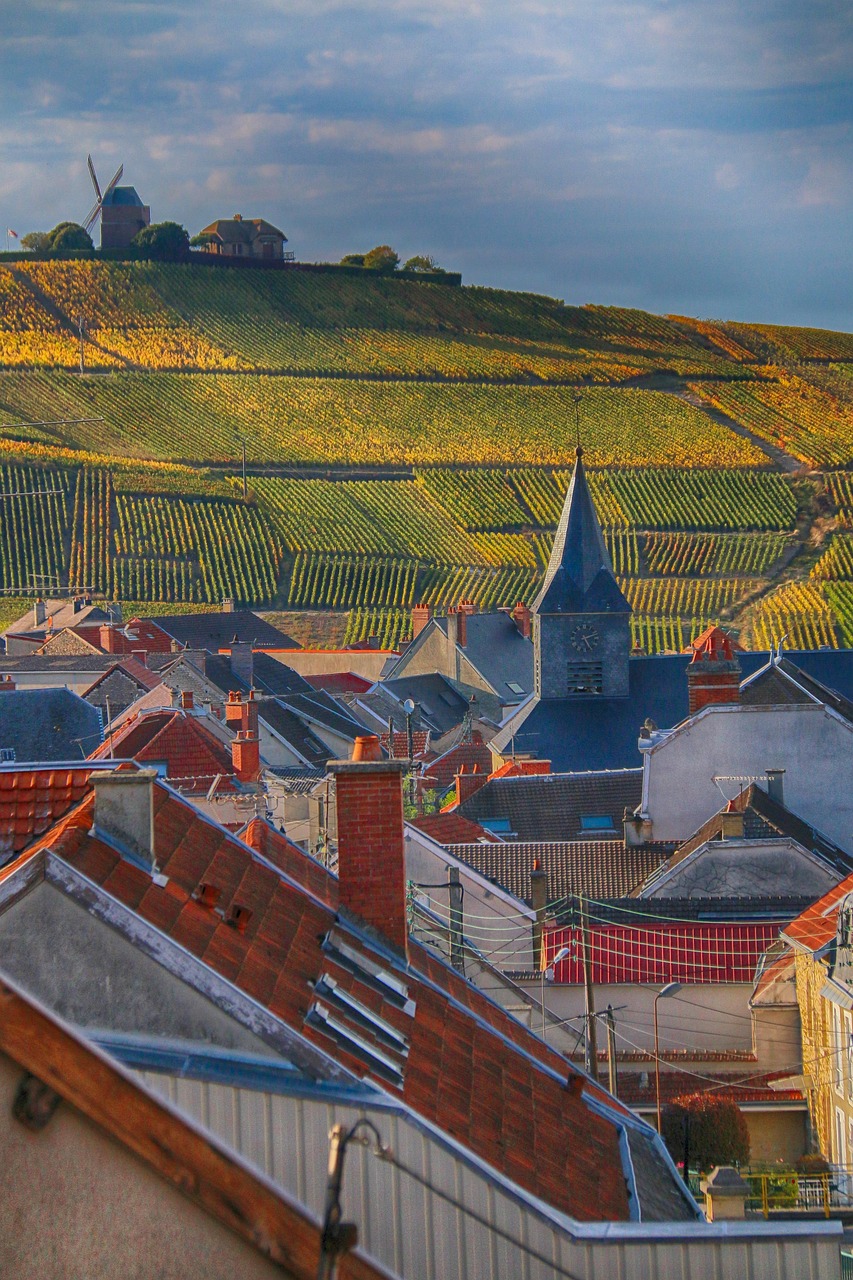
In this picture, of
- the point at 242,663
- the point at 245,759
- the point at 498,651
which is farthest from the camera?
the point at 498,651

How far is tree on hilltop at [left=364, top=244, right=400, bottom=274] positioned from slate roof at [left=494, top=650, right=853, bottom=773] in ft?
414

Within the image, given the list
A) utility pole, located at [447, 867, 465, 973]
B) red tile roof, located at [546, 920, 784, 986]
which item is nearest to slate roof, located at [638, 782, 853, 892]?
red tile roof, located at [546, 920, 784, 986]

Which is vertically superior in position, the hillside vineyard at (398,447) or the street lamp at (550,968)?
the hillside vineyard at (398,447)

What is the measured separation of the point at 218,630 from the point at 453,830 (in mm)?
39538

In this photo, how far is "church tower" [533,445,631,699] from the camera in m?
41.8

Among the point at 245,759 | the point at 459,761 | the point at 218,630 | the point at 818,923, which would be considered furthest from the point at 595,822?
the point at 218,630

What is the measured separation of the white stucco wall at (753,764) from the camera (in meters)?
24.8

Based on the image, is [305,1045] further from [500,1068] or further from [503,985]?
[503,985]

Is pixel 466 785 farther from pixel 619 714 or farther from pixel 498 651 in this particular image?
pixel 498 651

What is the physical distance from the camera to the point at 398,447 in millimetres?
107875

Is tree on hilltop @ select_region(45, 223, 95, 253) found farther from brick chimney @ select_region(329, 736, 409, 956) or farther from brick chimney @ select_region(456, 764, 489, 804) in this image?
brick chimney @ select_region(329, 736, 409, 956)

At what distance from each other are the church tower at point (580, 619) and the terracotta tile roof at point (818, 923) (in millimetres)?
23067

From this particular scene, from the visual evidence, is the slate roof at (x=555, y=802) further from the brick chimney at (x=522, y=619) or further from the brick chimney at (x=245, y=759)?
the brick chimney at (x=522, y=619)

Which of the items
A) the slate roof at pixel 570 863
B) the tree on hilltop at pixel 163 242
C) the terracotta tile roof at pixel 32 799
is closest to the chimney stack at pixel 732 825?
the slate roof at pixel 570 863
